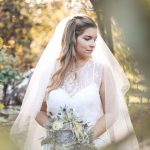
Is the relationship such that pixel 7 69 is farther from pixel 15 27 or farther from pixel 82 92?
pixel 82 92

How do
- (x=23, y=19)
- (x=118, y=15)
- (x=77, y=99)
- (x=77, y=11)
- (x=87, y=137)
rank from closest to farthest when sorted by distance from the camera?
(x=118, y=15) → (x=87, y=137) → (x=77, y=99) → (x=77, y=11) → (x=23, y=19)

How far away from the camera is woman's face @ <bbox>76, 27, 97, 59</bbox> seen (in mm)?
1771

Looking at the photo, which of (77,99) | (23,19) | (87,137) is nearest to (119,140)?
(87,137)

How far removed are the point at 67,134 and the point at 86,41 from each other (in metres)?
0.46

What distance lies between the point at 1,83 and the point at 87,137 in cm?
231

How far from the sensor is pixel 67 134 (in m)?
1.43

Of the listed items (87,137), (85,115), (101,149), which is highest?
(101,149)

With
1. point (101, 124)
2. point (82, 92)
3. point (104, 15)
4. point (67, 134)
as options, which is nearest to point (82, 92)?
point (82, 92)

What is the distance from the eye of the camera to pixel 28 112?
2.36 m

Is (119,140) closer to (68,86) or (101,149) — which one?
(101,149)

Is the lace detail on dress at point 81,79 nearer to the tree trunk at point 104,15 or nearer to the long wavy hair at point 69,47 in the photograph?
the long wavy hair at point 69,47

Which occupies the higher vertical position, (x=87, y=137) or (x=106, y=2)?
(x=106, y=2)

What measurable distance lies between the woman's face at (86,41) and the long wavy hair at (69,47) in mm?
17

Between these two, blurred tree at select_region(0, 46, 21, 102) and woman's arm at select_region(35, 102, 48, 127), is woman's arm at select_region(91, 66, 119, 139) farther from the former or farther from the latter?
blurred tree at select_region(0, 46, 21, 102)
